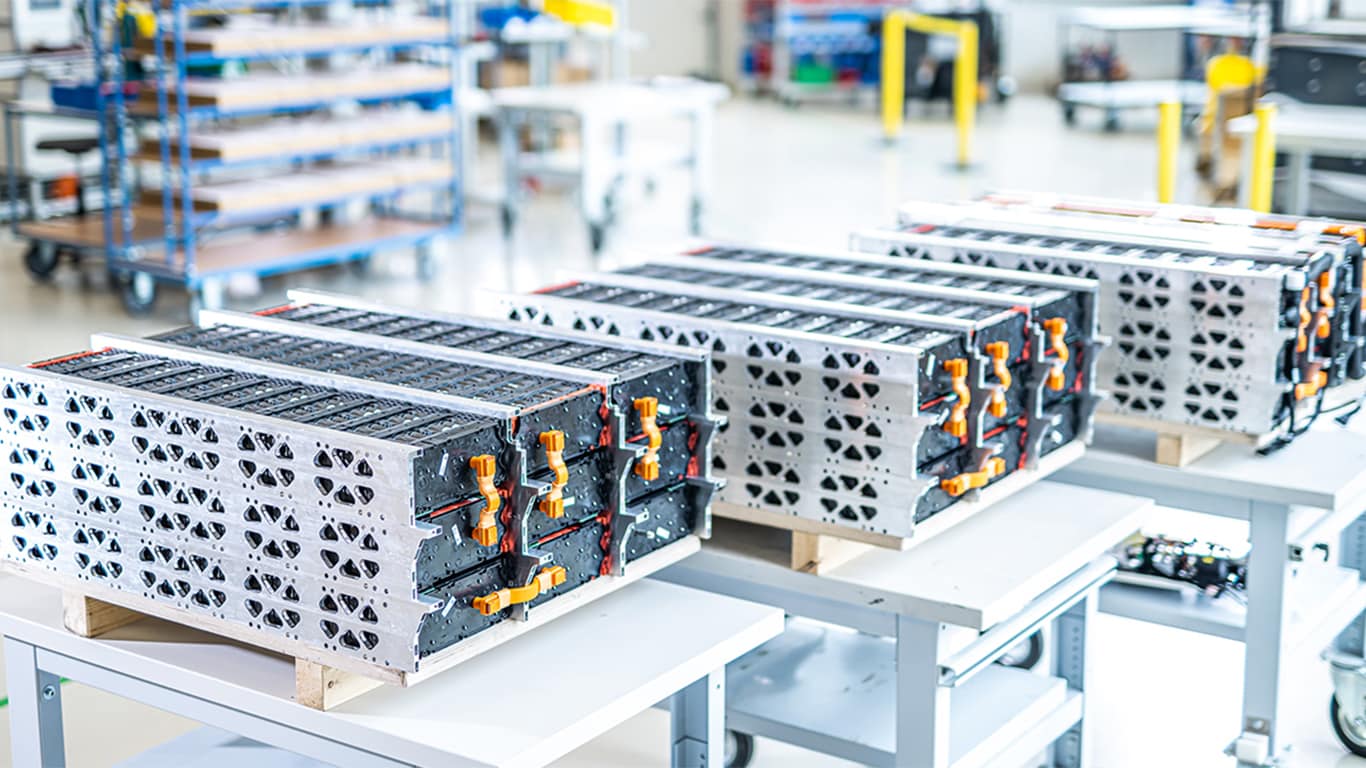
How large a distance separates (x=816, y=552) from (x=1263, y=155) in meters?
3.98

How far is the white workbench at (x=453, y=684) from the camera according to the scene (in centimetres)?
197

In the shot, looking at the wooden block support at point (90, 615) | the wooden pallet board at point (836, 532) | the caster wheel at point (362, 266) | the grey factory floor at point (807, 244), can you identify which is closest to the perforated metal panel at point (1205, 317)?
the wooden pallet board at point (836, 532)

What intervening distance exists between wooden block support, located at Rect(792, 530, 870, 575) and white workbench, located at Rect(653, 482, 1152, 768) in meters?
0.01

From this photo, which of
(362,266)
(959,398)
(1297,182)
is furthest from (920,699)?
(362,266)

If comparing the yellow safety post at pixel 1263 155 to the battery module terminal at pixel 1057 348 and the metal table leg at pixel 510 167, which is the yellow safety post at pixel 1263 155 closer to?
the battery module terminal at pixel 1057 348

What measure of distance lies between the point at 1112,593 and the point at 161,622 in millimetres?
1796

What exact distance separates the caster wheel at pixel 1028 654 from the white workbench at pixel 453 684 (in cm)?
133

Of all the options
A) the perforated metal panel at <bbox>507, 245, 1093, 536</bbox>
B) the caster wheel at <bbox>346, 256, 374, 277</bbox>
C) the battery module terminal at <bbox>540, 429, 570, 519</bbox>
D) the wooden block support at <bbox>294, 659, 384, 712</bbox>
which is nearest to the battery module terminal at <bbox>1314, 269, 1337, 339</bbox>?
the perforated metal panel at <bbox>507, 245, 1093, 536</bbox>

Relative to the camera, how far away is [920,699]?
245cm

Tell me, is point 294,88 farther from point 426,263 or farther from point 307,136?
point 426,263

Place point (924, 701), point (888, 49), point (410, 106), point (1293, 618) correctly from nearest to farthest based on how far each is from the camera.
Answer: point (924, 701), point (1293, 618), point (410, 106), point (888, 49)

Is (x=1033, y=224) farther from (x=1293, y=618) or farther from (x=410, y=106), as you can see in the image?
(x=410, y=106)

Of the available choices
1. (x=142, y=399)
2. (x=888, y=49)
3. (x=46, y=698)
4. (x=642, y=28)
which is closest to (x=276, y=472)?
(x=142, y=399)

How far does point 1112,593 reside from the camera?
3170mm
